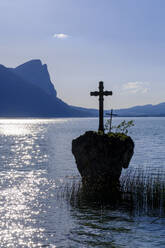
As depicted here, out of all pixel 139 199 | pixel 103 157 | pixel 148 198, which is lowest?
pixel 139 199

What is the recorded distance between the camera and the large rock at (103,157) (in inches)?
778

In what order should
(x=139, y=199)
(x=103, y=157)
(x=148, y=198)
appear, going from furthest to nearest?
(x=103, y=157) < (x=139, y=199) < (x=148, y=198)

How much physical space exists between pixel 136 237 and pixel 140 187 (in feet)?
17.7

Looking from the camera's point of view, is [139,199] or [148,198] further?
[139,199]

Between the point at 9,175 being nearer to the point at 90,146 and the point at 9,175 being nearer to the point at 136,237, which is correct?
the point at 90,146

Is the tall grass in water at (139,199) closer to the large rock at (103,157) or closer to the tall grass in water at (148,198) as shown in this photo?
the tall grass in water at (148,198)

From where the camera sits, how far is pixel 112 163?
1991 cm

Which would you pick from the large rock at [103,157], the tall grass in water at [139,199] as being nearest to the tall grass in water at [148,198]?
the tall grass in water at [139,199]

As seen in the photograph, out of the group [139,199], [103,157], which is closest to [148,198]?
[139,199]

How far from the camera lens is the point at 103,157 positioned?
65.1 ft

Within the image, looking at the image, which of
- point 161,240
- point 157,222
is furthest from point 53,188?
point 161,240

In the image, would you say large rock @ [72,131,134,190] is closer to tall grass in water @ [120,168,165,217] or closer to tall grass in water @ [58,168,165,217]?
tall grass in water @ [58,168,165,217]

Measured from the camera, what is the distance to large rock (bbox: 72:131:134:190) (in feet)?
64.8

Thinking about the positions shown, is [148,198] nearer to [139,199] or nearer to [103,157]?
[139,199]
